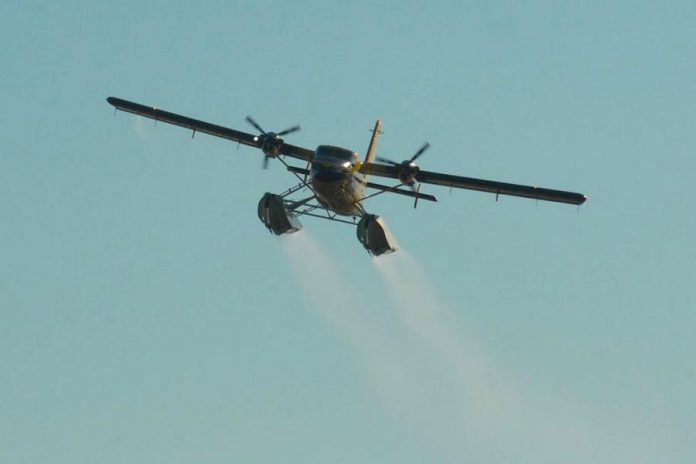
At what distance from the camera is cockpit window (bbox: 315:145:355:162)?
64000mm

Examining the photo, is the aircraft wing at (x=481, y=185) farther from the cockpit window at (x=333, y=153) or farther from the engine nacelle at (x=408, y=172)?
the cockpit window at (x=333, y=153)

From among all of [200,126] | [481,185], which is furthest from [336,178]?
[200,126]

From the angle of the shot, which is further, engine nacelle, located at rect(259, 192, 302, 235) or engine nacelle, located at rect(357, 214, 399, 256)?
engine nacelle, located at rect(259, 192, 302, 235)

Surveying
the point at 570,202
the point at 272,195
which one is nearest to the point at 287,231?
the point at 272,195

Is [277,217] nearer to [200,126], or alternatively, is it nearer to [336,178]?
[336,178]

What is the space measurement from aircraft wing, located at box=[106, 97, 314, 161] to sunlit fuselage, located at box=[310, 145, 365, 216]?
356cm

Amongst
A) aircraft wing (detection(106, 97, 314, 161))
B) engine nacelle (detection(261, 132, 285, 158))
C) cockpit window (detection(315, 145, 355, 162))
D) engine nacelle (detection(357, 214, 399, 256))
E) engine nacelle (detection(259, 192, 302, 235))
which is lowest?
engine nacelle (detection(357, 214, 399, 256))

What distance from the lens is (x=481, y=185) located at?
66750 mm

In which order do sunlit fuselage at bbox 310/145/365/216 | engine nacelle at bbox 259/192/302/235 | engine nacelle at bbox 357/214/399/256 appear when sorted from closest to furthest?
sunlit fuselage at bbox 310/145/365/216, engine nacelle at bbox 357/214/399/256, engine nacelle at bbox 259/192/302/235

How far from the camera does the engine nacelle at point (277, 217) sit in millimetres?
66125

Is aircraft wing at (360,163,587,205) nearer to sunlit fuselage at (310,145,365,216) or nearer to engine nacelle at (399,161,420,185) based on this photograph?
engine nacelle at (399,161,420,185)

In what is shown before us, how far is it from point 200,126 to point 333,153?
9.34 m

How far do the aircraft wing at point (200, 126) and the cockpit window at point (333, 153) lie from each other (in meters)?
3.42

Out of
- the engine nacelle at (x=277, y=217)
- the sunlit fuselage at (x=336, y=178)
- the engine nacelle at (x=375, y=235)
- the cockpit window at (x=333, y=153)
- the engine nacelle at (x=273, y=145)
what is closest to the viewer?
the sunlit fuselage at (x=336, y=178)
